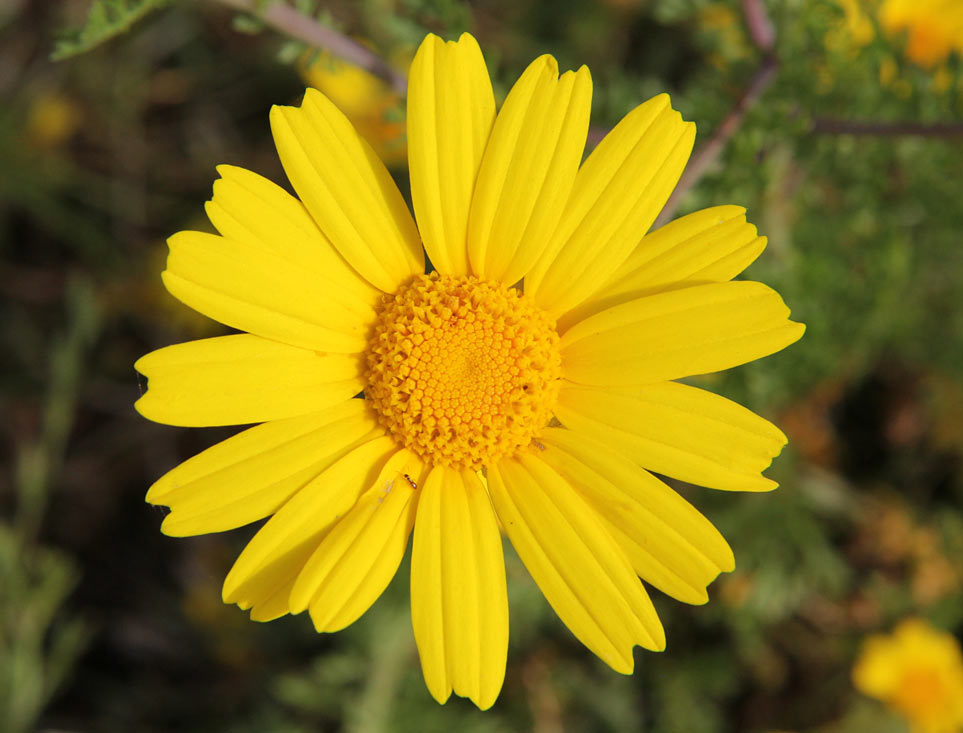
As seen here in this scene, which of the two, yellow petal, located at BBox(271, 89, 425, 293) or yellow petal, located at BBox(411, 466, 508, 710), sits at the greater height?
yellow petal, located at BBox(271, 89, 425, 293)

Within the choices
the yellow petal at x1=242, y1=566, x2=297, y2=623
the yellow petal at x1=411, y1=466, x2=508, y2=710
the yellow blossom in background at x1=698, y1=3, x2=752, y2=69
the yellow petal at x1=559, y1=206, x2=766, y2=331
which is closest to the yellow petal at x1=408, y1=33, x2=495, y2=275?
the yellow petal at x1=559, y1=206, x2=766, y2=331

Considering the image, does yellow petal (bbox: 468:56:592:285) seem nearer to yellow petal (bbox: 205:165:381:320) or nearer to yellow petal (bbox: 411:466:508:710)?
yellow petal (bbox: 205:165:381:320)

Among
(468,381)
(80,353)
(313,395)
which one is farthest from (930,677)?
(80,353)

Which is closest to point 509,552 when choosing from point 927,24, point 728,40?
point 728,40

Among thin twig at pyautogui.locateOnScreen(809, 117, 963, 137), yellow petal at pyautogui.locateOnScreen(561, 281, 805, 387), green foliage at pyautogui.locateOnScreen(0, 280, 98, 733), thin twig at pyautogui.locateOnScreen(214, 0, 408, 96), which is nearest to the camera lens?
yellow petal at pyautogui.locateOnScreen(561, 281, 805, 387)

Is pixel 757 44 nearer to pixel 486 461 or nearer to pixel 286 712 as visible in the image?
pixel 486 461
